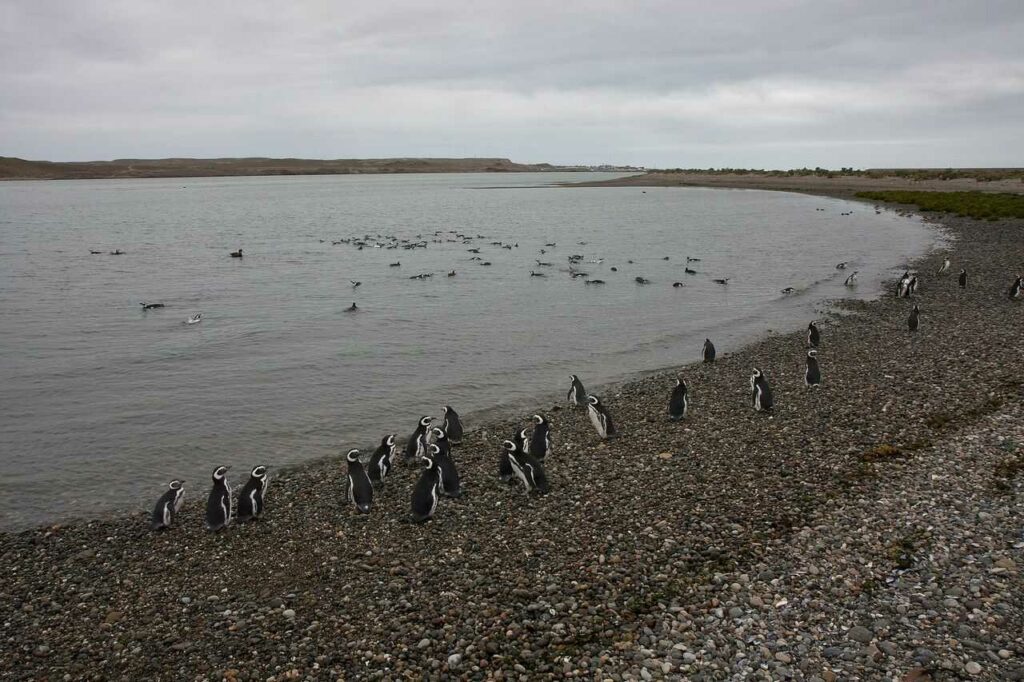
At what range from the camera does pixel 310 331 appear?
25.0 meters

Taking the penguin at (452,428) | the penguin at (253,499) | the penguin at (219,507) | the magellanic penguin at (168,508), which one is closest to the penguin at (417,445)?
the penguin at (452,428)

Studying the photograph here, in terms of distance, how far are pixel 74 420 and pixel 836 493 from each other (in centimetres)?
1567

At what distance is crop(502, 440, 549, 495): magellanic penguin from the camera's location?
10.9 m

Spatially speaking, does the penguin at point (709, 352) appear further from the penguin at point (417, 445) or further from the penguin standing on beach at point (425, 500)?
the penguin standing on beach at point (425, 500)

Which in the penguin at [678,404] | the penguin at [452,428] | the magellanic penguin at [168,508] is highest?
the penguin at [678,404]

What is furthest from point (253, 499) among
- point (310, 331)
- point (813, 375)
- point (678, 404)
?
point (310, 331)

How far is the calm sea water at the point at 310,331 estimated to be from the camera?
14.6 m

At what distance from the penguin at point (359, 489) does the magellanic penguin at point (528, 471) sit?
226cm

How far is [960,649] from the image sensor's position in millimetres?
6352

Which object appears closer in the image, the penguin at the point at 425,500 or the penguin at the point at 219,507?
the penguin at the point at 425,500

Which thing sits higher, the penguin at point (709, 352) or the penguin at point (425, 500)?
the penguin at point (709, 352)

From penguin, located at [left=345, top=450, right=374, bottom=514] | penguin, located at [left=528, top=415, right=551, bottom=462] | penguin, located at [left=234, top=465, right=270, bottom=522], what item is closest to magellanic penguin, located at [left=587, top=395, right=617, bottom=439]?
penguin, located at [left=528, top=415, right=551, bottom=462]

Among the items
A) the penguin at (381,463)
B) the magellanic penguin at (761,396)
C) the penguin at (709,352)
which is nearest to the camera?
the penguin at (381,463)

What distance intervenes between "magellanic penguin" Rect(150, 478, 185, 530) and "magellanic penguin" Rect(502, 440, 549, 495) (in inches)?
206
